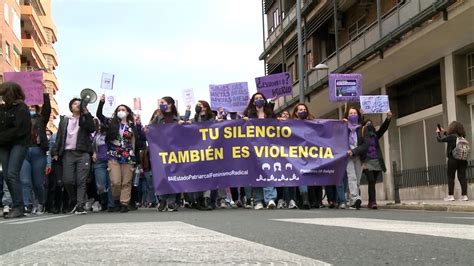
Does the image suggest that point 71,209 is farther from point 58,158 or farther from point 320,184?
point 320,184

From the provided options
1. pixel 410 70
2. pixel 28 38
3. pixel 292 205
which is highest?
pixel 28 38

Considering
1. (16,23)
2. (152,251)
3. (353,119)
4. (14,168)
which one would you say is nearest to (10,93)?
(14,168)

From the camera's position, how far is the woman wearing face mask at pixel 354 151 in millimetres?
11562

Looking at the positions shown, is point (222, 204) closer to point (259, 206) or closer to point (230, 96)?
point (259, 206)

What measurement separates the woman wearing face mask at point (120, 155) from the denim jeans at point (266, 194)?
2342 mm

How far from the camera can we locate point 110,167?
35.0 ft

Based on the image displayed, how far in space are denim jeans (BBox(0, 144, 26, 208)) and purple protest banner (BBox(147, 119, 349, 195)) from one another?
112 inches

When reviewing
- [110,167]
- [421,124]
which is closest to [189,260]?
[110,167]

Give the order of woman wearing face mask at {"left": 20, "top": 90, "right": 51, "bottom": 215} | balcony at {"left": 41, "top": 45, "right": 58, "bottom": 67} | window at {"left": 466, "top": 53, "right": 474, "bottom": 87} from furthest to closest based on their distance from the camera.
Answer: balcony at {"left": 41, "top": 45, "right": 58, "bottom": 67}
window at {"left": 466, "top": 53, "right": 474, "bottom": 87}
woman wearing face mask at {"left": 20, "top": 90, "right": 51, "bottom": 215}

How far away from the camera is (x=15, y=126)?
8.90 m

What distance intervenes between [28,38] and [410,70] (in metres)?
42.2

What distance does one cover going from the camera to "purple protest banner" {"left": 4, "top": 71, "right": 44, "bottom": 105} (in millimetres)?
12242

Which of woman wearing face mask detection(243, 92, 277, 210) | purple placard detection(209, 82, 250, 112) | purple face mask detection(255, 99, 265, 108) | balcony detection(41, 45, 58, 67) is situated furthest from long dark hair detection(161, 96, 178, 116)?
balcony detection(41, 45, 58, 67)

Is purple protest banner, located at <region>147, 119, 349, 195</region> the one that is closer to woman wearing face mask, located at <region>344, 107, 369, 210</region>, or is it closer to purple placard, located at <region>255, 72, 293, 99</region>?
woman wearing face mask, located at <region>344, 107, 369, 210</region>
